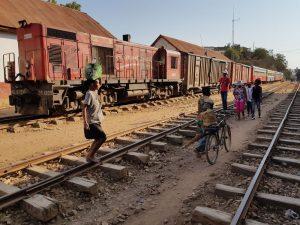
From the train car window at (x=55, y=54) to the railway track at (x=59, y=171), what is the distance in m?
5.42

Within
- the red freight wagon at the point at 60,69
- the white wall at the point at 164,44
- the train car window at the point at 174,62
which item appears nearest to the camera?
the red freight wagon at the point at 60,69

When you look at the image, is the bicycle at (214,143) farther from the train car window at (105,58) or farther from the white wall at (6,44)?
the white wall at (6,44)

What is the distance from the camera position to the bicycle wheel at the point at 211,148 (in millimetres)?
6523

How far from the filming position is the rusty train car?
11.8 metres

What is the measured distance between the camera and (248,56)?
124562 mm

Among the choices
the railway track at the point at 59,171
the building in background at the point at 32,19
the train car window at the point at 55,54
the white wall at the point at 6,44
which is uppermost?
the building in background at the point at 32,19

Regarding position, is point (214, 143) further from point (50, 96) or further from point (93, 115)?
point (50, 96)

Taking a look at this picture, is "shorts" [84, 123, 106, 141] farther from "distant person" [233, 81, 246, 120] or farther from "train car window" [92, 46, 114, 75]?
"train car window" [92, 46, 114, 75]

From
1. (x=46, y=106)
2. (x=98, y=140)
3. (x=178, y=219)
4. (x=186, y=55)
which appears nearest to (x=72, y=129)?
(x=46, y=106)

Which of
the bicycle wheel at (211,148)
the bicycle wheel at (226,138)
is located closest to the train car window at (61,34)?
the bicycle wheel at (226,138)

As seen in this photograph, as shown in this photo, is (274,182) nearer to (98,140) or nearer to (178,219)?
(178,219)

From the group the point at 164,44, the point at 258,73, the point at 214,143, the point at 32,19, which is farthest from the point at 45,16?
the point at 258,73

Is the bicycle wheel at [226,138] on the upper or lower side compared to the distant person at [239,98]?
lower

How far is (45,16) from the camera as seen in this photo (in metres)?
24.3
